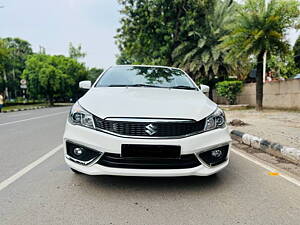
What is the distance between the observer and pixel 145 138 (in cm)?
237

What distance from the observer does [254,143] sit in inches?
201

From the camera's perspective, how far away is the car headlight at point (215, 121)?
2.61m

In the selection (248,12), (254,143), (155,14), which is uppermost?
(155,14)

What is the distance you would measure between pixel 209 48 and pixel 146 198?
1709 cm

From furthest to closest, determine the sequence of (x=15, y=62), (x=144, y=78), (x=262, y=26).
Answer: (x=15, y=62)
(x=262, y=26)
(x=144, y=78)

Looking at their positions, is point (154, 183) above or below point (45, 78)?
below

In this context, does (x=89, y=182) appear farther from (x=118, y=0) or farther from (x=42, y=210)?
(x=118, y=0)

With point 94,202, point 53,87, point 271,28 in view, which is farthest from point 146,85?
point 53,87

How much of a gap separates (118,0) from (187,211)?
18.9 metres

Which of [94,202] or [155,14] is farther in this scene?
[155,14]

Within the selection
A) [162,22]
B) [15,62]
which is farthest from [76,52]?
[162,22]

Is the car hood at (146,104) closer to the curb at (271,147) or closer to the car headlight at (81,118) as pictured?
the car headlight at (81,118)

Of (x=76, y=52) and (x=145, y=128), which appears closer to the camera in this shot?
(x=145, y=128)

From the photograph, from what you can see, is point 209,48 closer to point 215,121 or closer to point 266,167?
point 266,167
